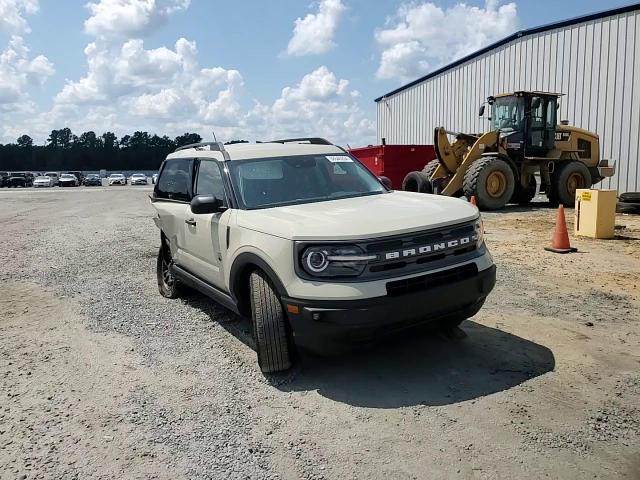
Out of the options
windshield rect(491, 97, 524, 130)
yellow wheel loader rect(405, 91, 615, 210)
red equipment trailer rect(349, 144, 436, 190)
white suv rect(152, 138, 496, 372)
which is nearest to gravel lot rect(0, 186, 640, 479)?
white suv rect(152, 138, 496, 372)

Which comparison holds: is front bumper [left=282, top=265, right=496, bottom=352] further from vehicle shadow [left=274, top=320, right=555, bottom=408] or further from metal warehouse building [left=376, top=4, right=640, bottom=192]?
metal warehouse building [left=376, top=4, right=640, bottom=192]

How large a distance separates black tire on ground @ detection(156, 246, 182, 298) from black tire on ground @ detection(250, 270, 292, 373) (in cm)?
270

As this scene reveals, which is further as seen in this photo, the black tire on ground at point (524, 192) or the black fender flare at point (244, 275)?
the black tire on ground at point (524, 192)

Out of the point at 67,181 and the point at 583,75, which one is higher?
the point at 583,75

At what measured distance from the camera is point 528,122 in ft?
54.2

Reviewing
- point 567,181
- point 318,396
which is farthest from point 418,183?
point 318,396

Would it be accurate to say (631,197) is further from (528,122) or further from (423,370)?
(423,370)

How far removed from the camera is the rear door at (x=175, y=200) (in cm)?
600

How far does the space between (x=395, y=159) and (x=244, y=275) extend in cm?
1412

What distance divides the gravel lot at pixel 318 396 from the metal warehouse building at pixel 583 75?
15530 millimetres

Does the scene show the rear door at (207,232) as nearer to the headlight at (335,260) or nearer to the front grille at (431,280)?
the headlight at (335,260)

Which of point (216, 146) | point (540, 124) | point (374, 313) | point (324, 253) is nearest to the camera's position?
point (374, 313)

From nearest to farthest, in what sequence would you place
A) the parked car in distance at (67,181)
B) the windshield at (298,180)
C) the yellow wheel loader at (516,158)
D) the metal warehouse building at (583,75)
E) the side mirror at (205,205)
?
the side mirror at (205,205) < the windshield at (298,180) < the yellow wheel loader at (516,158) < the metal warehouse building at (583,75) < the parked car in distance at (67,181)

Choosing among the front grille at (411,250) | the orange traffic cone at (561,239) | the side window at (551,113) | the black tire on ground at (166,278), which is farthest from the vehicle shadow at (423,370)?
the side window at (551,113)
